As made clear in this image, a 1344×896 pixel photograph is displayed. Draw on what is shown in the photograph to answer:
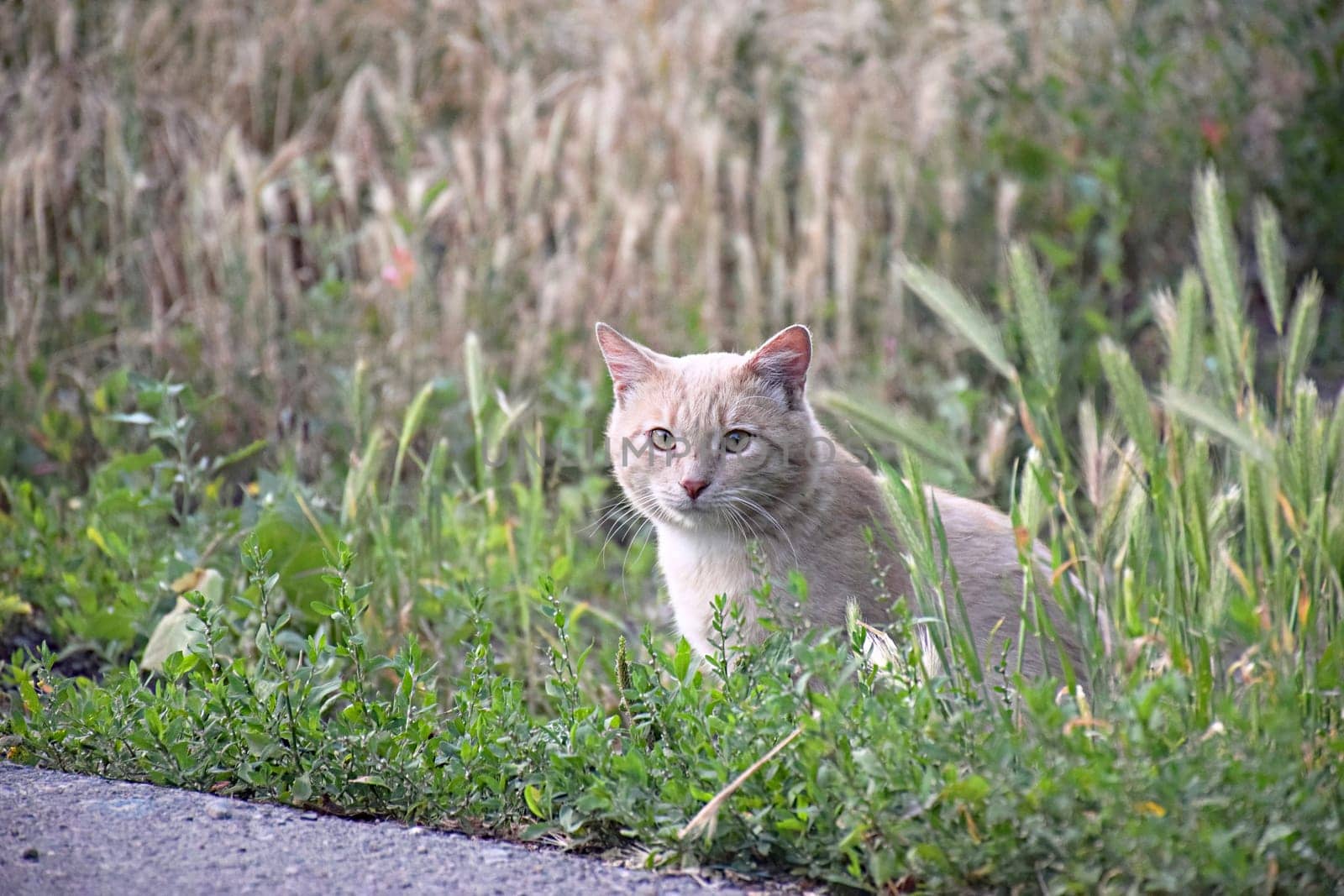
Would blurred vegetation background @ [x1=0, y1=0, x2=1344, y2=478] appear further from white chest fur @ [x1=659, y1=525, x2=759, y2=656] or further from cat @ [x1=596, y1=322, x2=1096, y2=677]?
white chest fur @ [x1=659, y1=525, x2=759, y2=656]

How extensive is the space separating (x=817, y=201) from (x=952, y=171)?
1.92ft

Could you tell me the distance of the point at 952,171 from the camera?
17.2 feet

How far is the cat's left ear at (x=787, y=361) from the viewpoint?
3.15 metres

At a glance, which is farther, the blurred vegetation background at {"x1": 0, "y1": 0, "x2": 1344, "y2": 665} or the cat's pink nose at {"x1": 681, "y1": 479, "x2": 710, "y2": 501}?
the blurred vegetation background at {"x1": 0, "y1": 0, "x2": 1344, "y2": 665}

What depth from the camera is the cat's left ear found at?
315 centimetres

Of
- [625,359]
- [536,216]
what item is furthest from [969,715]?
[536,216]

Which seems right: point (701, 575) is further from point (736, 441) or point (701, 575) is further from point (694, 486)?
point (736, 441)

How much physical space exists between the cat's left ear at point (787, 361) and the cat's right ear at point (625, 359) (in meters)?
0.29

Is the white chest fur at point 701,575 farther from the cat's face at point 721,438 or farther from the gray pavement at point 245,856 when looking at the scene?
the gray pavement at point 245,856

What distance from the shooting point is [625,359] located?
3.41 m

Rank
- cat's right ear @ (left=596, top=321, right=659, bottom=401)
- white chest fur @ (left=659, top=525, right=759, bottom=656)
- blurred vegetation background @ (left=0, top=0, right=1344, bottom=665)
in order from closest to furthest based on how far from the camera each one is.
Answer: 1. white chest fur @ (left=659, top=525, right=759, bottom=656)
2. cat's right ear @ (left=596, top=321, right=659, bottom=401)
3. blurred vegetation background @ (left=0, top=0, right=1344, bottom=665)

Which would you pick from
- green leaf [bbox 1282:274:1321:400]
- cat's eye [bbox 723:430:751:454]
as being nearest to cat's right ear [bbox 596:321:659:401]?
cat's eye [bbox 723:430:751:454]

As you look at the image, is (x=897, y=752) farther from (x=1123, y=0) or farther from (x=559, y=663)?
(x=1123, y=0)

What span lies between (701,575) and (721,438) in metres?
0.33
